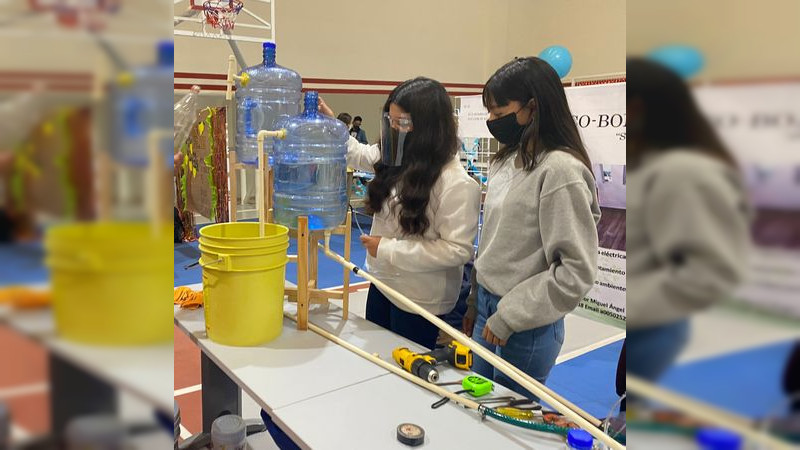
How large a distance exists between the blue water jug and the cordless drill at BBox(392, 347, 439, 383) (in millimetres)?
1505

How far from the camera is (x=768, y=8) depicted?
21 cm

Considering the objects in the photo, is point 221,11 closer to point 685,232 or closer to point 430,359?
point 430,359

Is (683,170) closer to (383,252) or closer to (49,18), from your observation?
(49,18)

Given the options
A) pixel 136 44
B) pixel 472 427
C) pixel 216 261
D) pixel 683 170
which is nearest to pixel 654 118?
pixel 683 170

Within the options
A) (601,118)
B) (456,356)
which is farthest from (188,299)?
(601,118)

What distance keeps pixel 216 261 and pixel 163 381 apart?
164 centimetres

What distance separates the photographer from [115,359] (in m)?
0.21

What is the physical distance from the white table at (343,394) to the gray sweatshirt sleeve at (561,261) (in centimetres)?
24

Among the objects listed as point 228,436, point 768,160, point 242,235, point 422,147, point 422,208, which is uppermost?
point 422,147

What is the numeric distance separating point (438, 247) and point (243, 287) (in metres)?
0.65

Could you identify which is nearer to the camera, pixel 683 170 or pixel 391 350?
pixel 683 170

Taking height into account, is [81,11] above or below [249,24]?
below

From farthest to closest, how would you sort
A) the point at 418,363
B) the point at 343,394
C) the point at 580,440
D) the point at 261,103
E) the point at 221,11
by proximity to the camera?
the point at 221,11, the point at 261,103, the point at 418,363, the point at 343,394, the point at 580,440

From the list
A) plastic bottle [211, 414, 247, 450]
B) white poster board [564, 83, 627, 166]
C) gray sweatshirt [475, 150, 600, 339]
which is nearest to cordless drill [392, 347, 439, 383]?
gray sweatshirt [475, 150, 600, 339]
